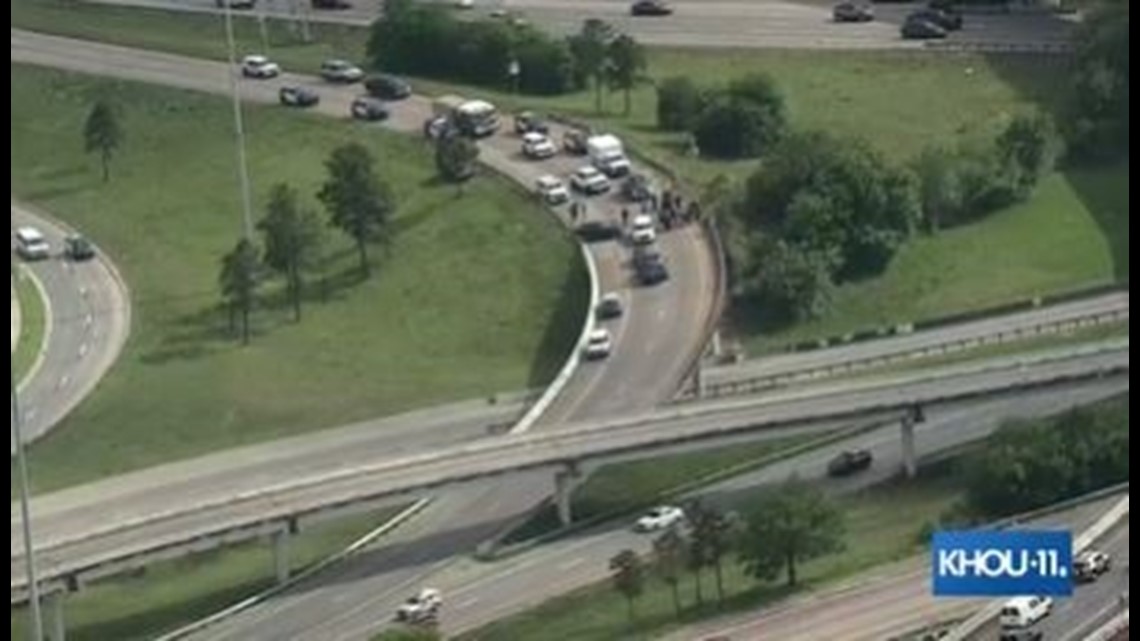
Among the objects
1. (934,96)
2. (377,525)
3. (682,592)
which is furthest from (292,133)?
(682,592)

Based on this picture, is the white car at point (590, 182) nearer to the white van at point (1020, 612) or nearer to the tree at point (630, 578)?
the tree at point (630, 578)

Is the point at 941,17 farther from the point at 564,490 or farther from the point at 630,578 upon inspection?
the point at 630,578

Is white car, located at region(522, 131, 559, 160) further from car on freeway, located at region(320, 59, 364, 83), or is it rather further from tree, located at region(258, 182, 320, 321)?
tree, located at region(258, 182, 320, 321)

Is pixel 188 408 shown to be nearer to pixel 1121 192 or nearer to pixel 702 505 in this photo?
pixel 702 505

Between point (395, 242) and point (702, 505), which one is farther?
point (395, 242)

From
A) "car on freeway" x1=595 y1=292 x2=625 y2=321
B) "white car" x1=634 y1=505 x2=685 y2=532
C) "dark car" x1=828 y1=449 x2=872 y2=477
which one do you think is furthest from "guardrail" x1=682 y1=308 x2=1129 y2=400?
"white car" x1=634 y1=505 x2=685 y2=532
